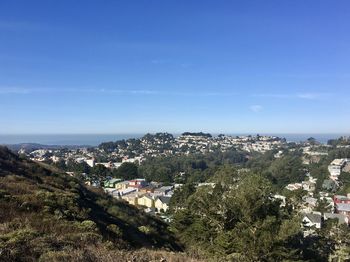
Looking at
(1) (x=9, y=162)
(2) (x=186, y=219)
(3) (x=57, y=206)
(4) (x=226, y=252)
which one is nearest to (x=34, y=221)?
(3) (x=57, y=206)

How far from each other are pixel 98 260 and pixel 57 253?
462mm

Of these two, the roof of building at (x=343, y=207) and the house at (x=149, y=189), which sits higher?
the house at (x=149, y=189)

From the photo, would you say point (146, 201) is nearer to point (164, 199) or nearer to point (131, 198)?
point (131, 198)

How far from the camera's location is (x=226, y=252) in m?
11.5

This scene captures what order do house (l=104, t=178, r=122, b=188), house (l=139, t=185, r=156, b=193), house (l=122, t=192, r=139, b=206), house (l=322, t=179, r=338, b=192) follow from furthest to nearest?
house (l=322, t=179, r=338, b=192), house (l=104, t=178, r=122, b=188), house (l=139, t=185, r=156, b=193), house (l=122, t=192, r=139, b=206)

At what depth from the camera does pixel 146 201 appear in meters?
42.7

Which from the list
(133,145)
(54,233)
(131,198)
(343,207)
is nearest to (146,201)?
(131,198)

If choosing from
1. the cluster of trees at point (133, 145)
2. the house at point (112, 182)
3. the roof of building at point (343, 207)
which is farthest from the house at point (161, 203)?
the cluster of trees at point (133, 145)

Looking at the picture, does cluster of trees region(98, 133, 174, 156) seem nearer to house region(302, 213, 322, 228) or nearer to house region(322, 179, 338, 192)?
house region(322, 179, 338, 192)

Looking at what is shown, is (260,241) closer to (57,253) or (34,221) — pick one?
(34,221)

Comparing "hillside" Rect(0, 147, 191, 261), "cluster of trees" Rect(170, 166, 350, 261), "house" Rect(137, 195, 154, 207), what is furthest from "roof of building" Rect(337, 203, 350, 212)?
"hillside" Rect(0, 147, 191, 261)

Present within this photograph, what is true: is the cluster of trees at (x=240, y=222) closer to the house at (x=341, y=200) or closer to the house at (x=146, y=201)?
the house at (x=146, y=201)

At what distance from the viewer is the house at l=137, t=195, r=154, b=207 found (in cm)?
4200

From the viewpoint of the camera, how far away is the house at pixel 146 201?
1654 inches
